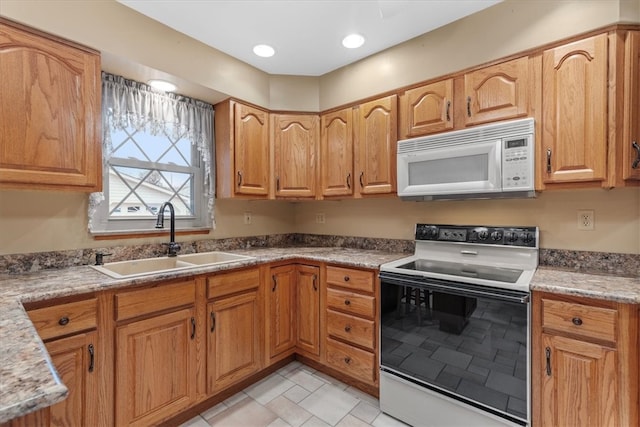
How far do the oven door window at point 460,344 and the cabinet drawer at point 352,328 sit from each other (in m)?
0.12

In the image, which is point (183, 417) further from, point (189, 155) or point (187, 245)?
point (189, 155)

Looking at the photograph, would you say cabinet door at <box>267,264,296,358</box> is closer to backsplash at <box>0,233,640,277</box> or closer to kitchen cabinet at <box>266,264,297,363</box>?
kitchen cabinet at <box>266,264,297,363</box>

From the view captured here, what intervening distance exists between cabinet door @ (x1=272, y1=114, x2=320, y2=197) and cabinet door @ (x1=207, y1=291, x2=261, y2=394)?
994 mm

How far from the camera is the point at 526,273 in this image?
168 cm

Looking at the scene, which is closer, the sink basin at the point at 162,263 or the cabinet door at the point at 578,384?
the cabinet door at the point at 578,384

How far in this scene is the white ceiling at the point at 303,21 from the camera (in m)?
1.80

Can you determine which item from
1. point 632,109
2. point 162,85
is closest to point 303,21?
point 162,85

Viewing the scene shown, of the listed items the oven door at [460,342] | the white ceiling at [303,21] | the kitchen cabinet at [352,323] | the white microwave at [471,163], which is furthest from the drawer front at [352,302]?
the white ceiling at [303,21]

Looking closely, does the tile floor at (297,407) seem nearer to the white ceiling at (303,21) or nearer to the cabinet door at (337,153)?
the cabinet door at (337,153)

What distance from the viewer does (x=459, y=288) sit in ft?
5.24

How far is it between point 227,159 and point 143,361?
58.5 inches

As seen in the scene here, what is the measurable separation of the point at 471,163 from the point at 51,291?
225 centimetres

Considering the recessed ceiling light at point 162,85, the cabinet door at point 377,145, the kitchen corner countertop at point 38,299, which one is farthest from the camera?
the cabinet door at point 377,145

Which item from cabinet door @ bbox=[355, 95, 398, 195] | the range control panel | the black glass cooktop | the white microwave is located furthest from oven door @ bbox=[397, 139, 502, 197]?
the black glass cooktop
